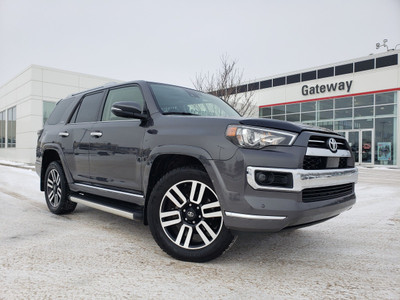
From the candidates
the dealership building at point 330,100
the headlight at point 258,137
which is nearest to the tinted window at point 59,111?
the headlight at point 258,137

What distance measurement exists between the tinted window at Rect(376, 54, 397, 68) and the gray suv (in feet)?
69.3

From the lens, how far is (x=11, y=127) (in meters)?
24.8

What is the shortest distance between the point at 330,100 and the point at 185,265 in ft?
76.7

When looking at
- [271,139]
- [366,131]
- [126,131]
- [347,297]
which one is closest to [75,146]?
[126,131]

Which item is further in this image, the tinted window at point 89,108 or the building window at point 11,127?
the building window at point 11,127

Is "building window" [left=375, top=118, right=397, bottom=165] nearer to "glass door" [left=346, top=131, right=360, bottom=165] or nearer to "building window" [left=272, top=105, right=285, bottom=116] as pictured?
"glass door" [left=346, top=131, right=360, bottom=165]

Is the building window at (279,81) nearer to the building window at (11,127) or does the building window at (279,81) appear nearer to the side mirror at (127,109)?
the building window at (11,127)

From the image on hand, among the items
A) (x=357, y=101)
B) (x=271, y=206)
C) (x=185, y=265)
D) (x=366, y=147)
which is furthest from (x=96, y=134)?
(x=357, y=101)

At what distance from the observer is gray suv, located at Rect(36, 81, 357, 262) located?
2527mm

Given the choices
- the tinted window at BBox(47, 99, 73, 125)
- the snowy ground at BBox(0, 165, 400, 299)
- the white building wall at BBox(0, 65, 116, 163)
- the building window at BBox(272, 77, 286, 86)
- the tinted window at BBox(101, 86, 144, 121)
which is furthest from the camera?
the building window at BBox(272, 77, 286, 86)

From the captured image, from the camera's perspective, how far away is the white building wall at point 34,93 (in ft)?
66.1

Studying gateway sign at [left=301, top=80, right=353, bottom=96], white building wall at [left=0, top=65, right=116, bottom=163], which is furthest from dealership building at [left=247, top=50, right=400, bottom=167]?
white building wall at [left=0, top=65, right=116, bottom=163]

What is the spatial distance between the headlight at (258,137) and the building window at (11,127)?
2516 cm

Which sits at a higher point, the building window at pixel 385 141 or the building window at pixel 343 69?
the building window at pixel 343 69
